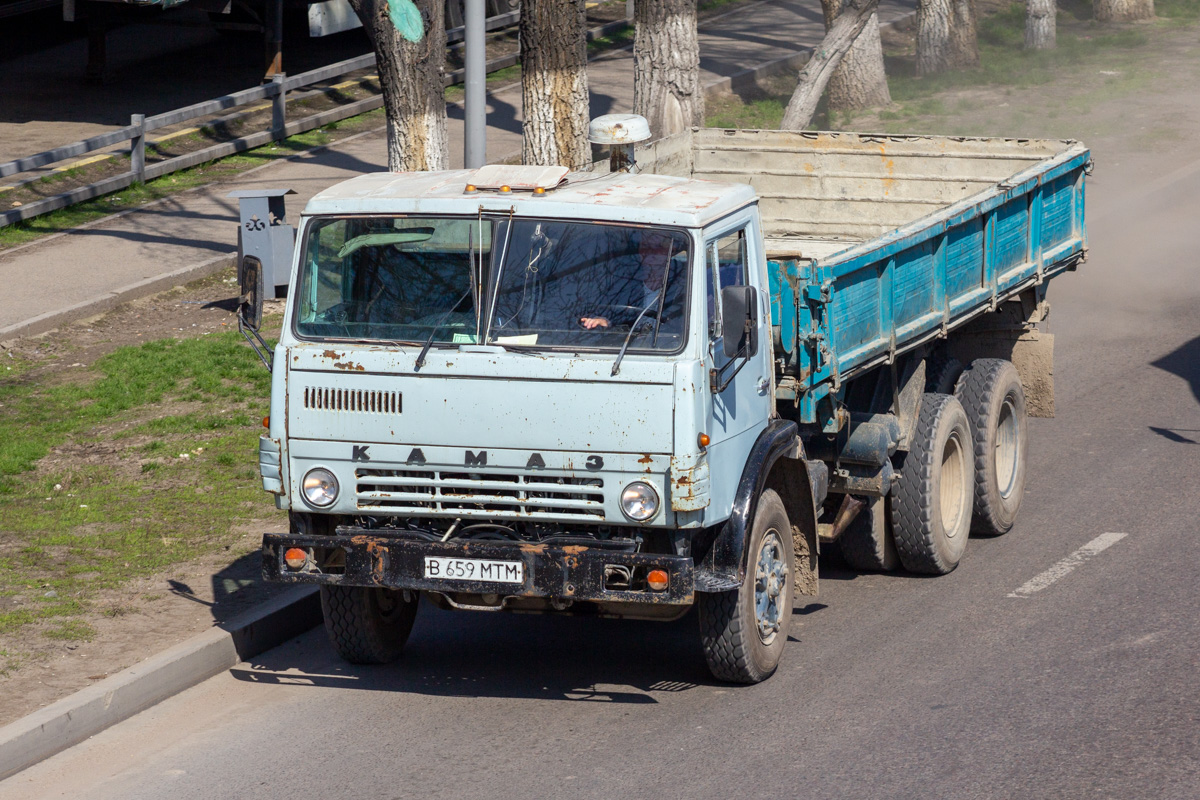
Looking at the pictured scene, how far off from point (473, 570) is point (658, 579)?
0.78m

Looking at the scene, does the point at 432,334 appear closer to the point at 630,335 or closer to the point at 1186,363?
the point at 630,335

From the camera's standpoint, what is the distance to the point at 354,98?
23203 mm

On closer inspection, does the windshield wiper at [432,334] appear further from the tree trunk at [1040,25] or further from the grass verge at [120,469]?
the tree trunk at [1040,25]

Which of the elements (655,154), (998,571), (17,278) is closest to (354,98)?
(17,278)

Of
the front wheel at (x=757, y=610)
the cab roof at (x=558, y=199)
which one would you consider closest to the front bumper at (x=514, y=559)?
the front wheel at (x=757, y=610)

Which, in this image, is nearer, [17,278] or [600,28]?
[17,278]

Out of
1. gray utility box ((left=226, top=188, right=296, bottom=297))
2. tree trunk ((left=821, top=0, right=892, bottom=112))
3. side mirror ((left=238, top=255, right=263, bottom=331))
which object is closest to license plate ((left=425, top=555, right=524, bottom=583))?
side mirror ((left=238, top=255, right=263, bottom=331))

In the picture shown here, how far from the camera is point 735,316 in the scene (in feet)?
20.6

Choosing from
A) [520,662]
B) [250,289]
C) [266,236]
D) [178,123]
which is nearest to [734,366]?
[520,662]

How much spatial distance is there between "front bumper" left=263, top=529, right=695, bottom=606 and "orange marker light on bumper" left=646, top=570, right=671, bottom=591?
0.02m

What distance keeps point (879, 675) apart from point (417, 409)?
2535 mm

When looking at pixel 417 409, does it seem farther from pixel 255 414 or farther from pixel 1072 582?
pixel 255 414

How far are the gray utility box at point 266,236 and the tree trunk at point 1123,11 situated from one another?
812 inches

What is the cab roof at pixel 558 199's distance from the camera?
21.0ft
